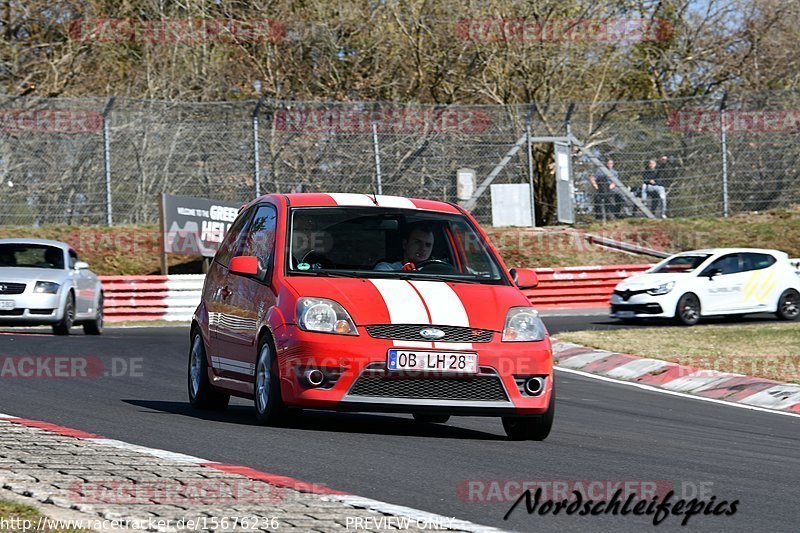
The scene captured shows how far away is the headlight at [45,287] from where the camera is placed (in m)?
18.6

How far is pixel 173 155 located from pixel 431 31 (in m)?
8.23

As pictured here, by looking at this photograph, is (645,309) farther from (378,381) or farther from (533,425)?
(378,381)

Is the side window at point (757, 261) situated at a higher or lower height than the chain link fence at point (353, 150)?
lower

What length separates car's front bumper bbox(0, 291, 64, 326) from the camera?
60.6 ft

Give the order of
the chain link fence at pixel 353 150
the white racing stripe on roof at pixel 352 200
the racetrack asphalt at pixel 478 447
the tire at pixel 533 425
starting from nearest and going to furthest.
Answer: the racetrack asphalt at pixel 478 447 < the tire at pixel 533 425 < the white racing stripe on roof at pixel 352 200 < the chain link fence at pixel 353 150

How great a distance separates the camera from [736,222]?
3044 cm

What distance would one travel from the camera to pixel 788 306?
23188mm

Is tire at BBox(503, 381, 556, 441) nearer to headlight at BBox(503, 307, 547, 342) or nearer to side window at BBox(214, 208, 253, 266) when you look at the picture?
headlight at BBox(503, 307, 547, 342)

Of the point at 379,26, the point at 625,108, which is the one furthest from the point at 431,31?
the point at 625,108

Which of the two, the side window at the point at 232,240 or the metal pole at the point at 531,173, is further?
the metal pole at the point at 531,173

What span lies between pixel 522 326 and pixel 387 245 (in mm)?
1266

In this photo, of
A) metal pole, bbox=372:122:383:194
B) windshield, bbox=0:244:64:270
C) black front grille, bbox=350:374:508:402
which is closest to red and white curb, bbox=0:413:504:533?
black front grille, bbox=350:374:508:402

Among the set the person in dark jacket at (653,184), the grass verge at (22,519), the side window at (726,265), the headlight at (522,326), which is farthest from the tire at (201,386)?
the person in dark jacket at (653,184)

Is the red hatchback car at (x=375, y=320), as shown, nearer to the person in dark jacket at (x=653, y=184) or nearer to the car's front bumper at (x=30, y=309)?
the car's front bumper at (x=30, y=309)
